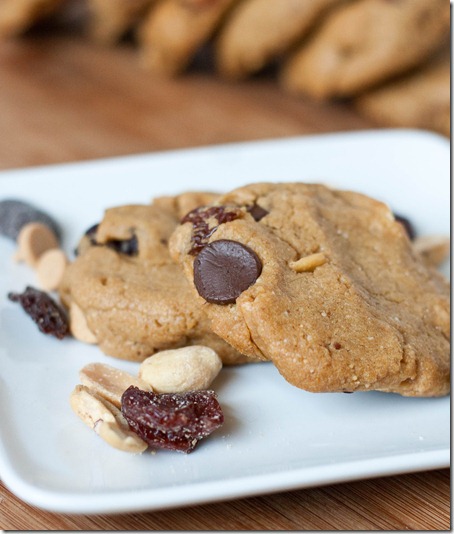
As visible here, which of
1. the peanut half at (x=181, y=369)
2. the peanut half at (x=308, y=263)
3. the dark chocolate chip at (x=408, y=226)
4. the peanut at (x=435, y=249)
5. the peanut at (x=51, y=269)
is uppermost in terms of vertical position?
the dark chocolate chip at (x=408, y=226)

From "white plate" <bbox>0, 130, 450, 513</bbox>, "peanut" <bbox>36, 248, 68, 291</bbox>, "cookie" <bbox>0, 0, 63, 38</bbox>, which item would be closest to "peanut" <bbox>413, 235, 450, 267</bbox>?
"white plate" <bbox>0, 130, 450, 513</bbox>

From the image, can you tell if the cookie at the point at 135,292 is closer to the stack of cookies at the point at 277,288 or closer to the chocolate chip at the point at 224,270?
the stack of cookies at the point at 277,288

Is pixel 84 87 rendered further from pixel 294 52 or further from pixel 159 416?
pixel 159 416

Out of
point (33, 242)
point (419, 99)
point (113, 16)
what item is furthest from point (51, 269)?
point (113, 16)

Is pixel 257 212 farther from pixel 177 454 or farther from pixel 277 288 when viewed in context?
pixel 177 454

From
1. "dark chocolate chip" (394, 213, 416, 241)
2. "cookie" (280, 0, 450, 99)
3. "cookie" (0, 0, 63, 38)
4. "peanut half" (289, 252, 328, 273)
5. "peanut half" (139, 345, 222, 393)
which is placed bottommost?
"peanut half" (139, 345, 222, 393)

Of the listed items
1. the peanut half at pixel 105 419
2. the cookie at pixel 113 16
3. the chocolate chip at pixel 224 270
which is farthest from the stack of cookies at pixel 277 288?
the cookie at pixel 113 16

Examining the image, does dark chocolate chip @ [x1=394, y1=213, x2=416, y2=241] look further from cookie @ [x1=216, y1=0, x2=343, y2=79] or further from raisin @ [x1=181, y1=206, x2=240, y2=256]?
cookie @ [x1=216, y1=0, x2=343, y2=79]
